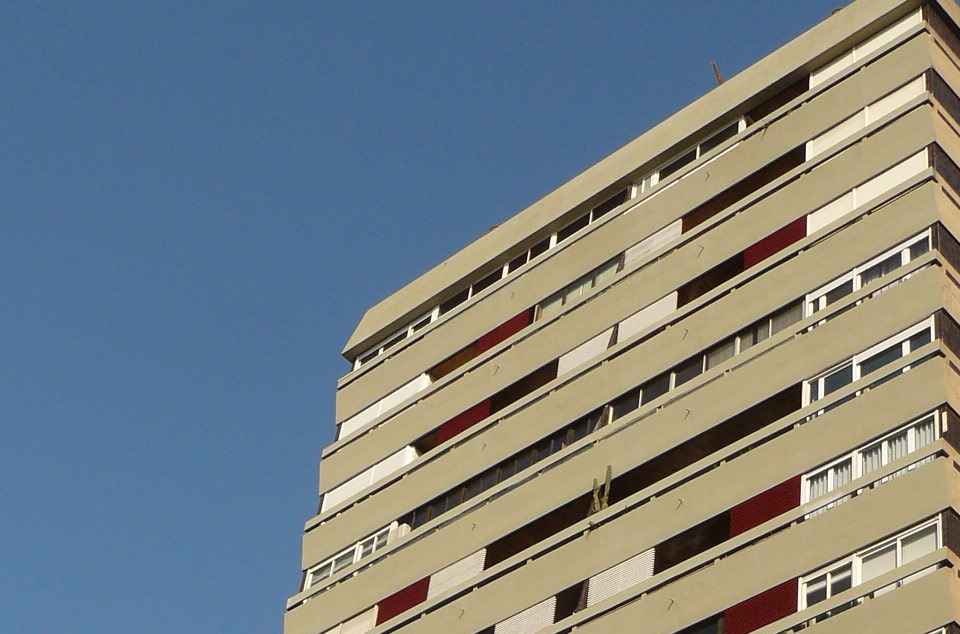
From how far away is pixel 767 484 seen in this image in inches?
1576

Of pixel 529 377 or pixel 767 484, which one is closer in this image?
pixel 767 484

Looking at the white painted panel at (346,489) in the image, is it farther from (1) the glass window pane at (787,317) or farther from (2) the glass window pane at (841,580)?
(2) the glass window pane at (841,580)

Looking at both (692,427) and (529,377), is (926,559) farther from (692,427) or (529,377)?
(529,377)

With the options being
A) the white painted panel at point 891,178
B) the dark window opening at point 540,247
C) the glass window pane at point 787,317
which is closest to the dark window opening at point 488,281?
the dark window opening at point 540,247

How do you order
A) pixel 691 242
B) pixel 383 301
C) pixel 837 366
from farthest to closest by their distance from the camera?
pixel 383 301 → pixel 691 242 → pixel 837 366

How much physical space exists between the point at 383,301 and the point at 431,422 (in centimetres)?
714

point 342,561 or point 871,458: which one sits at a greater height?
point 342,561

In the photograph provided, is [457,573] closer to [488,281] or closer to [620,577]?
[620,577]

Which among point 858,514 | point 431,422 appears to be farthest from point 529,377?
point 858,514

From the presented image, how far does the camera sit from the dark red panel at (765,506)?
3931 centimetres

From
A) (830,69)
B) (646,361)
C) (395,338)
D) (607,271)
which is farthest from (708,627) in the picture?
(395,338)

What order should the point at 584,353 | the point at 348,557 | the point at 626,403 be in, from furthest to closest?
the point at 348,557
the point at 584,353
the point at 626,403

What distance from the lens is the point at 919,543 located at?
117ft

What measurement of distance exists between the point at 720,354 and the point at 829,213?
4.14 metres
